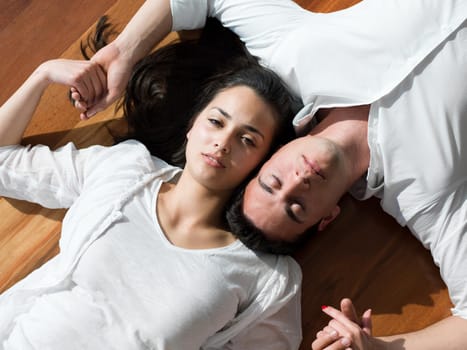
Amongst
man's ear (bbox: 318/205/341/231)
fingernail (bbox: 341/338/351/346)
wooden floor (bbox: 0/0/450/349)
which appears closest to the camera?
fingernail (bbox: 341/338/351/346)

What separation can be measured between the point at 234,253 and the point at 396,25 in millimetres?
609

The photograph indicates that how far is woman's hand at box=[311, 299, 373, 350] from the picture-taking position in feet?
3.77

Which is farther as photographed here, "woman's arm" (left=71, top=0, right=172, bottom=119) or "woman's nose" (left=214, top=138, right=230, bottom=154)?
"woman's arm" (left=71, top=0, right=172, bottom=119)

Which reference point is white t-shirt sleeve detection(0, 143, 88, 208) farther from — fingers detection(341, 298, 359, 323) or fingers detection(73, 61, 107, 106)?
fingers detection(341, 298, 359, 323)

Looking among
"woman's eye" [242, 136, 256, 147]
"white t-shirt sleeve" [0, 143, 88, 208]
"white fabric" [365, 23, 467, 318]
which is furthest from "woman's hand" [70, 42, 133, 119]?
"white fabric" [365, 23, 467, 318]

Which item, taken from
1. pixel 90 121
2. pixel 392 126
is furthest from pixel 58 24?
pixel 392 126

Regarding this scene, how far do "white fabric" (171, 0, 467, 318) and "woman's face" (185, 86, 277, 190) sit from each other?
0.11 m

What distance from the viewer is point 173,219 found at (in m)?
1.27

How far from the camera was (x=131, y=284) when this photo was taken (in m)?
1.20

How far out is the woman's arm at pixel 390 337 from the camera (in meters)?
1.16

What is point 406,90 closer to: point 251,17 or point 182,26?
point 251,17

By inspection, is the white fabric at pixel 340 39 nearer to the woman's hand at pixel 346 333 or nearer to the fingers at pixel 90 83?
the fingers at pixel 90 83

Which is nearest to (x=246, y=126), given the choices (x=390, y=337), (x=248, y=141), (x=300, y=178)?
(x=248, y=141)

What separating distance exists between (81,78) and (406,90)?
29.0 inches
